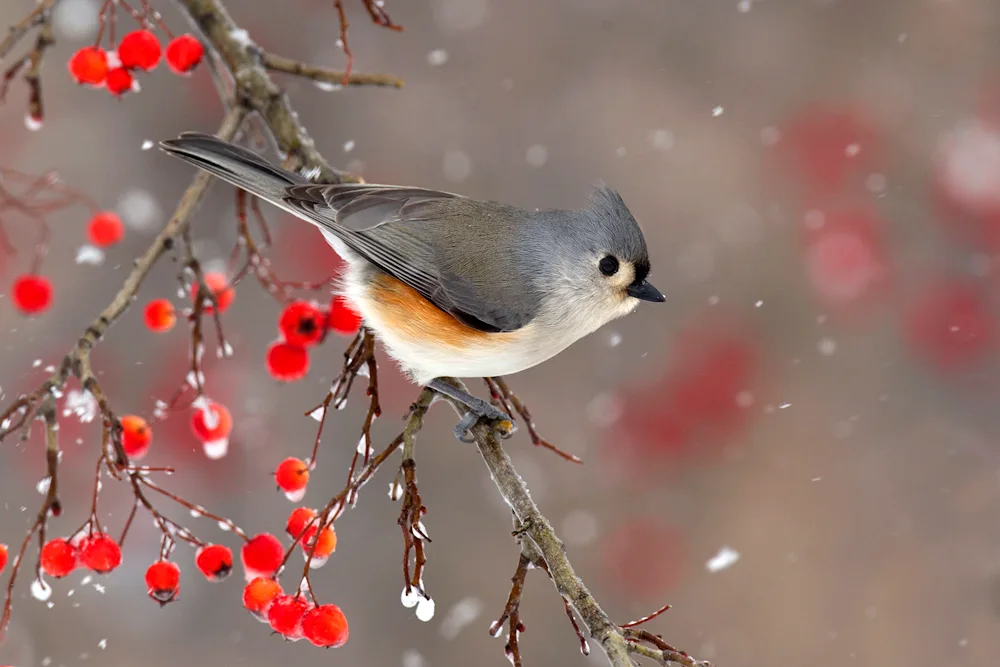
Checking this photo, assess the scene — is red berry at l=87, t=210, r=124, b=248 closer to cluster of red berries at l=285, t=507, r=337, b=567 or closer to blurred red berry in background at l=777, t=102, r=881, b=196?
cluster of red berries at l=285, t=507, r=337, b=567

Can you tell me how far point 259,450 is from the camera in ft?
15.5

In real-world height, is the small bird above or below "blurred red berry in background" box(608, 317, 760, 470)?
below

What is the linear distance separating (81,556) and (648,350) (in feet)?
11.9

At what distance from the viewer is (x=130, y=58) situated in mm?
2340

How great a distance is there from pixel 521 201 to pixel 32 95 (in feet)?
10.1

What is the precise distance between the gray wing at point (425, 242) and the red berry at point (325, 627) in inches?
31.1

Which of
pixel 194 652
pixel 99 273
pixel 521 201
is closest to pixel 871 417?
pixel 521 201

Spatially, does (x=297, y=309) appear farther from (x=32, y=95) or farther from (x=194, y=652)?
(x=194, y=652)

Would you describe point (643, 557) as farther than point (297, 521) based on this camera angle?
Yes

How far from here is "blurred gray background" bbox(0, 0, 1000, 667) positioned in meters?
4.63

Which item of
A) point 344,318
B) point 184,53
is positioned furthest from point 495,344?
point 184,53

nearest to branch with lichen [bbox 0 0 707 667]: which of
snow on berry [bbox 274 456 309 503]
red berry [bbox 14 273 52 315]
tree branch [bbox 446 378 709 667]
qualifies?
tree branch [bbox 446 378 709 667]

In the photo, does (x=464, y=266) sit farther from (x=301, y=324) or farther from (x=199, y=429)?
(x=199, y=429)

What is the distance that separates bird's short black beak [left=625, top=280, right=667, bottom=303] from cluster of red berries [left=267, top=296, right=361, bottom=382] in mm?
698
